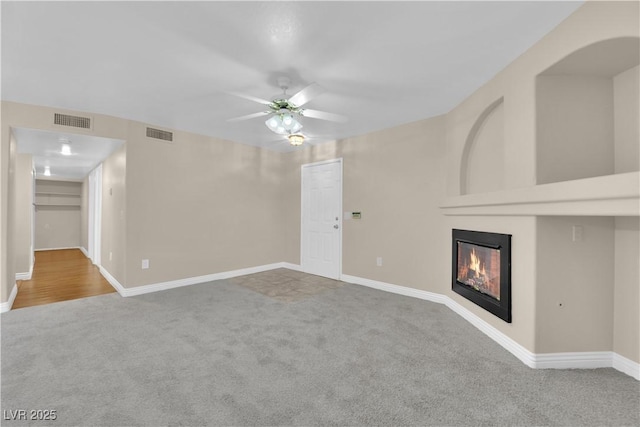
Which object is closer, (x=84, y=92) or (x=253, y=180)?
(x=84, y=92)

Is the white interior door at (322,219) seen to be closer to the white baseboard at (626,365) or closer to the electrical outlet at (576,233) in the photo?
the electrical outlet at (576,233)

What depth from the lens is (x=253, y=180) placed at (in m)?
5.45

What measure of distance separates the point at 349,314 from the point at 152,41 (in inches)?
127

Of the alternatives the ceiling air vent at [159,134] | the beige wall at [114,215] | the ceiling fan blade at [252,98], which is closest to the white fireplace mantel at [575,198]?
the ceiling fan blade at [252,98]

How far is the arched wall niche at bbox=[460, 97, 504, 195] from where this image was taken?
2.81 m

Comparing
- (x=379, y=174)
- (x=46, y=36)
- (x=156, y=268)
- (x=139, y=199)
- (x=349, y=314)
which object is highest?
(x=46, y=36)

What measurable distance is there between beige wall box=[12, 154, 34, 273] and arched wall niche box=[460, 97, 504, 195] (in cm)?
715

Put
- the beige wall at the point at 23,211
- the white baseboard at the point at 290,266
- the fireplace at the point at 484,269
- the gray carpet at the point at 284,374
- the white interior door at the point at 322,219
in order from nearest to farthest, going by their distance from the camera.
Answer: the gray carpet at the point at 284,374 < the fireplace at the point at 484,269 < the beige wall at the point at 23,211 < the white interior door at the point at 322,219 < the white baseboard at the point at 290,266

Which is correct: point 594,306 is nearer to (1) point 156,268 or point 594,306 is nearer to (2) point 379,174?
(2) point 379,174

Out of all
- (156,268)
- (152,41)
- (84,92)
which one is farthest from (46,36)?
(156,268)

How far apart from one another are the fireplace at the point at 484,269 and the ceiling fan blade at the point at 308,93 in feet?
7.11

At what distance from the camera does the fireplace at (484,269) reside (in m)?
2.50

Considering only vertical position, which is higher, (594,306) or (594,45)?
(594,45)

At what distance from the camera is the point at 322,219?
5223mm
